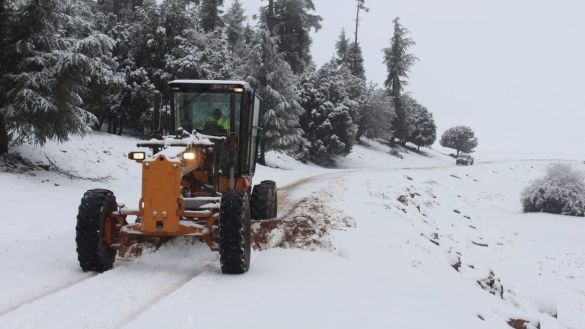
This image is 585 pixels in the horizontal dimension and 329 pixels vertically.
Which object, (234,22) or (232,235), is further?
(234,22)

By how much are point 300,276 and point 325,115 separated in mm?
37449

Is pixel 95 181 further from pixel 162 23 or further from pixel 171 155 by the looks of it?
pixel 162 23

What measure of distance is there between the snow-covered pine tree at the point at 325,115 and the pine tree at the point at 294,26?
3.92 meters

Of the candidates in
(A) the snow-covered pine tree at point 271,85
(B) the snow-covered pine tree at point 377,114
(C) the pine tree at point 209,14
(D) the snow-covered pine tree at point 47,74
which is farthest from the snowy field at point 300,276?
(B) the snow-covered pine tree at point 377,114

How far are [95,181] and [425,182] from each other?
20632 millimetres

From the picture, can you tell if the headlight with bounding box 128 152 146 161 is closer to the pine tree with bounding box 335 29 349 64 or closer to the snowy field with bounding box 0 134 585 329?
the snowy field with bounding box 0 134 585 329

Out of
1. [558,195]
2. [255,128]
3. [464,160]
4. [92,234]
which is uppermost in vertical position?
[255,128]

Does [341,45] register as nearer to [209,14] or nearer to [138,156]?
[209,14]

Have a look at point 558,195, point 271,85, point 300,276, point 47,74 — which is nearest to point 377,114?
point 271,85

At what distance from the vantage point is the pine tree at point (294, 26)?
46750 millimetres

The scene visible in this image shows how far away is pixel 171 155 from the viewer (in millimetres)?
6926

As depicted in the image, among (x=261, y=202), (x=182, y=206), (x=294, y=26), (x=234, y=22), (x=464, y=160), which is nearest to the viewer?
(x=182, y=206)

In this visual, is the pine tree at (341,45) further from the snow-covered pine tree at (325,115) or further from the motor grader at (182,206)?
the motor grader at (182,206)

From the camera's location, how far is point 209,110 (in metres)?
9.20
